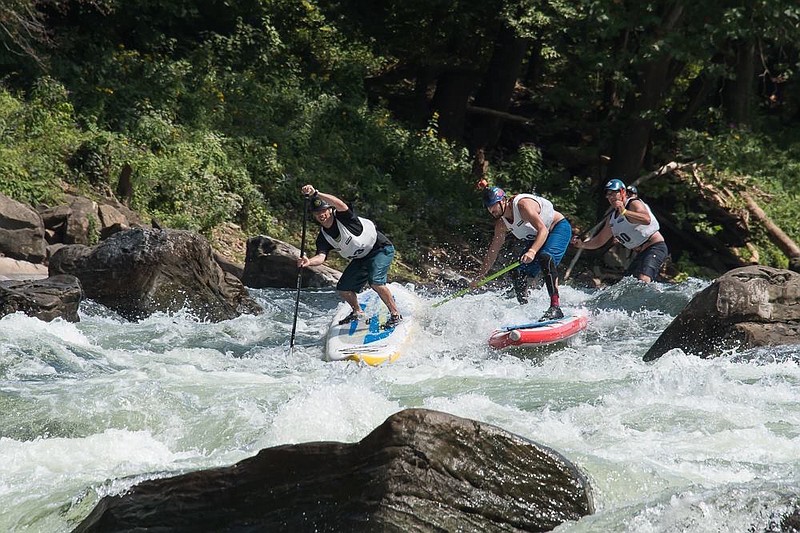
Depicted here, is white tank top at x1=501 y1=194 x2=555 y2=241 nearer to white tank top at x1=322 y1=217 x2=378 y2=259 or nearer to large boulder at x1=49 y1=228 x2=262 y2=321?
white tank top at x1=322 y1=217 x2=378 y2=259

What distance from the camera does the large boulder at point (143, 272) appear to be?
12102 millimetres

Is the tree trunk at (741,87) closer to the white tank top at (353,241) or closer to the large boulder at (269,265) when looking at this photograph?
the large boulder at (269,265)

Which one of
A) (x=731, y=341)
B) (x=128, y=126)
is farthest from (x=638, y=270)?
(x=128, y=126)

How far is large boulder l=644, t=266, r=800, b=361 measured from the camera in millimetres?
9883

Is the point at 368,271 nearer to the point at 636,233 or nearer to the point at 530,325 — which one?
the point at 530,325

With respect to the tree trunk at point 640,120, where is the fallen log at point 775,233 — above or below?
below

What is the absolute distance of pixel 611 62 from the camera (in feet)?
63.2

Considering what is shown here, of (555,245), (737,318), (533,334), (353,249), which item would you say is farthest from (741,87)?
(353,249)

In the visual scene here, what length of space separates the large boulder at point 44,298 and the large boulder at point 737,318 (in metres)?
5.41

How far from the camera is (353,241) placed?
10594mm

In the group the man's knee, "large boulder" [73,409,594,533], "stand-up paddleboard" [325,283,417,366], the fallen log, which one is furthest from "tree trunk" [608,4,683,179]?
"large boulder" [73,409,594,533]

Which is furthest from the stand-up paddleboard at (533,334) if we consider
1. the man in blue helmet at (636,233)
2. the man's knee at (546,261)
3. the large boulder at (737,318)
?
the man in blue helmet at (636,233)

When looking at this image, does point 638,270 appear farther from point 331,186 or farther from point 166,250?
point 331,186

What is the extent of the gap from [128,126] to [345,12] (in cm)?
619
